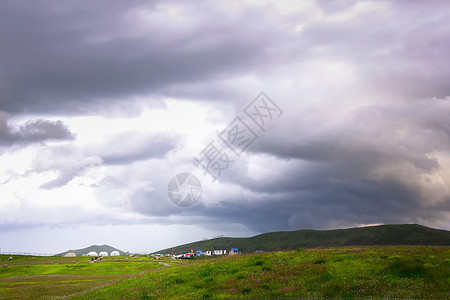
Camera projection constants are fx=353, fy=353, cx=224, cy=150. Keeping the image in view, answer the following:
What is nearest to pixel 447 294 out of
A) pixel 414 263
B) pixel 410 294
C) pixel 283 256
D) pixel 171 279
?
pixel 410 294

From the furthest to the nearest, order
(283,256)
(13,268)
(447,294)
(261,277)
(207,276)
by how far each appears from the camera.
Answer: (13,268), (283,256), (207,276), (261,277), (447,294)

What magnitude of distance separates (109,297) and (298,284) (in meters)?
17.8

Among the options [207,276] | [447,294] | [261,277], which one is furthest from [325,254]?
[447,294]

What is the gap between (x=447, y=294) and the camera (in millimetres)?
20188

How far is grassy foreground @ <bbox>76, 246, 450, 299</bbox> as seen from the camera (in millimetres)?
22797

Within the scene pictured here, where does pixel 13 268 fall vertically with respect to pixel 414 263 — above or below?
below

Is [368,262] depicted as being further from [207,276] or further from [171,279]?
[171,279]

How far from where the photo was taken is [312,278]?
2592cm

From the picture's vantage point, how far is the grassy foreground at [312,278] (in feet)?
74.8

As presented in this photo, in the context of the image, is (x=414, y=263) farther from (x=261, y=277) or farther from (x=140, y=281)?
(x=140, y=281)

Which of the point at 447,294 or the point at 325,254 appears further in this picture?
the point at 325,254

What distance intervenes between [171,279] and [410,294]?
66.1 feet

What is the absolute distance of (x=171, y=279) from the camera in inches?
1292

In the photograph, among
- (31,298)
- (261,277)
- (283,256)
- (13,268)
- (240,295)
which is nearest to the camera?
(240,295)
